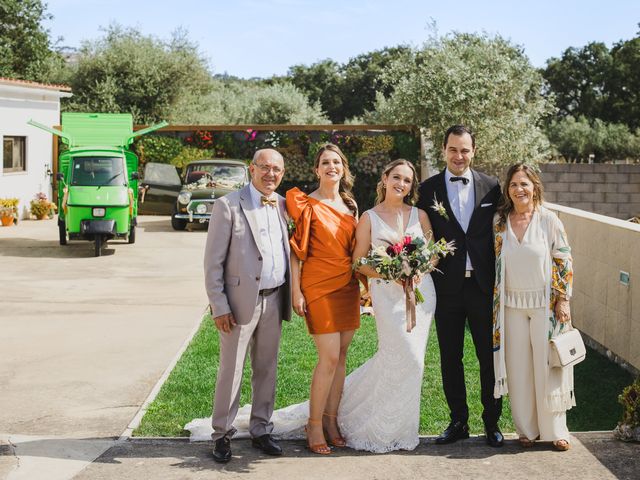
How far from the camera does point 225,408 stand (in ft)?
17.6

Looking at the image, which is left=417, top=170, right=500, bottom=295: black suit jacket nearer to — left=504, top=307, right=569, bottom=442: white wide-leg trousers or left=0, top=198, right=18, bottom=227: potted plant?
left=504, top=307, right=569, bottom=442: white wide-leg trousers

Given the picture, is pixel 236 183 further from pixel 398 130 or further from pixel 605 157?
pixel 605 157

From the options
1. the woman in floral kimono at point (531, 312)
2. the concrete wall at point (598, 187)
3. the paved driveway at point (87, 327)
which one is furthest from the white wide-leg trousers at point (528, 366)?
the concrete wall at point (598, 187)

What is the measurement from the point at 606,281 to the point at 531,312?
3.30 metres

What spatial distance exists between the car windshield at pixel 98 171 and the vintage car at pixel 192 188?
2234 millimetres

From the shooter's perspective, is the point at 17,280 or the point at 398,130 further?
the point at 398,130

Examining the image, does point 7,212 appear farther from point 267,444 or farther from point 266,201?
point 267,444

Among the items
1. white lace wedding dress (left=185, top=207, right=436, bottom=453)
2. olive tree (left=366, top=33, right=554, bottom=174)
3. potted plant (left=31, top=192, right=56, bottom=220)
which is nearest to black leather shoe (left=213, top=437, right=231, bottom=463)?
white lace wedding dress (left=185, top=207, right=436, bottom=453)

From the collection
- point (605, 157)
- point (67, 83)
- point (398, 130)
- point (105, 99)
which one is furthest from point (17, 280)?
point (605, 157)

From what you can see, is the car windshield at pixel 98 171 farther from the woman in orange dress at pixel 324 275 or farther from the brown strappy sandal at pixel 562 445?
the brown strappy sandal at pixel 562 445

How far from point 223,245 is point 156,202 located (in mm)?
19912

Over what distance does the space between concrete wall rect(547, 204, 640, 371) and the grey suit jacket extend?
393 centimetres

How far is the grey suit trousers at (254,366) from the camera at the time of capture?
5.37m

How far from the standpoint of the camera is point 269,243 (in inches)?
215
